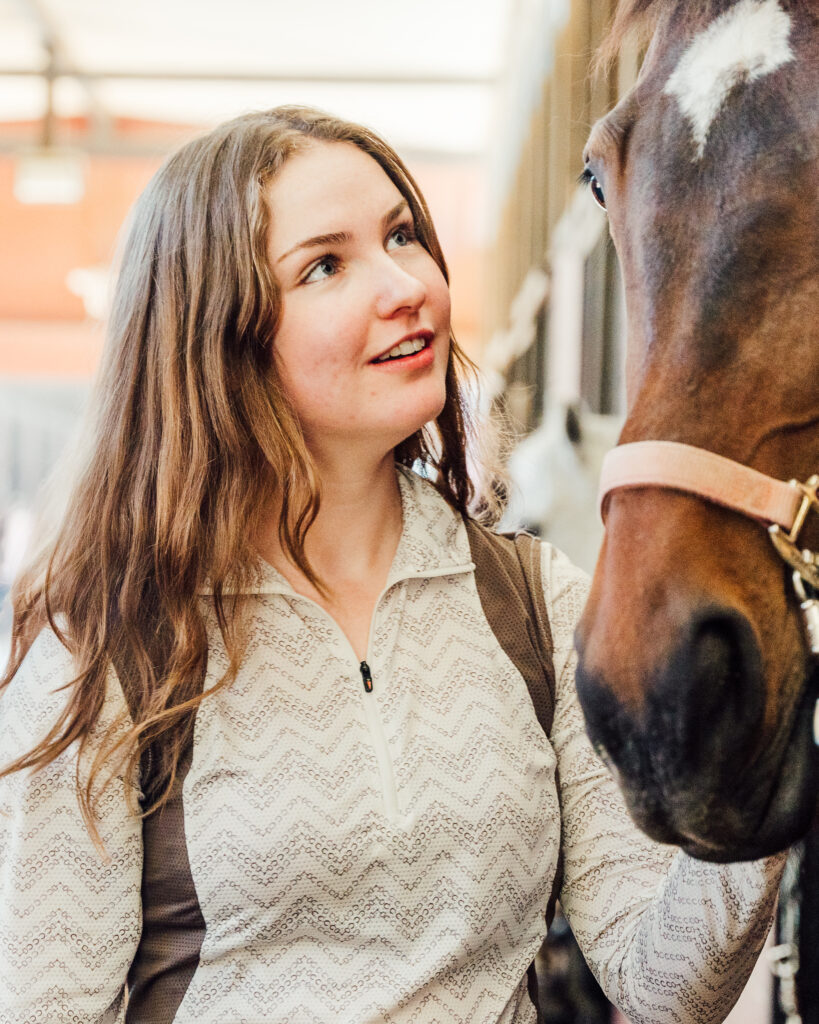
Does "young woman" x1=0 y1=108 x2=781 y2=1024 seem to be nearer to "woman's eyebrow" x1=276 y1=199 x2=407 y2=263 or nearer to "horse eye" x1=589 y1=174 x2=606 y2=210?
"woman's eyebrow" x1=276 y1=199 x2=407 y2=263

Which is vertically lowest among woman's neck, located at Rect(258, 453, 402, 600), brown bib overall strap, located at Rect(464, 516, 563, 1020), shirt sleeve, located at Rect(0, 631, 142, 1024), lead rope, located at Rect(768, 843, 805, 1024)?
lead rope, located at Rect(768, 843, 805, 1024)

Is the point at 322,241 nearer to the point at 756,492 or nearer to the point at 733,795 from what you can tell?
the point at 756,492

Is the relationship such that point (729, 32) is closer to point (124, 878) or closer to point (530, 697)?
point (530, 697)

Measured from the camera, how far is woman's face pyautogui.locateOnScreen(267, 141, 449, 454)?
974 millimetres

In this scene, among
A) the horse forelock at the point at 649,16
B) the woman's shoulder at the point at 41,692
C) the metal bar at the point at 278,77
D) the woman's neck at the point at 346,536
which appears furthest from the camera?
the metal bar at the point at 278,77

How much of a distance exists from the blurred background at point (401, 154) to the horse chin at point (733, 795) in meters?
0.75

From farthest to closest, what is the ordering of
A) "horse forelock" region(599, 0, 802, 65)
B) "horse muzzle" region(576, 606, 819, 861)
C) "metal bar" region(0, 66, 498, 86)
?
"metal bar" region(0, 66, 498, 86)
"horse forelock" region(599, 0, 802, 65)
"horse muzzle" region(576, 606, 819, 861)

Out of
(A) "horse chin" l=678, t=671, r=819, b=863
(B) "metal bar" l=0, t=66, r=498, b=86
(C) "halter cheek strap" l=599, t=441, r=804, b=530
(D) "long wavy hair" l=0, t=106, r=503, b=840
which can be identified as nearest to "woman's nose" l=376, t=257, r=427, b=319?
(D) "long wavy hair" l=0, t=106, r=503, b=840

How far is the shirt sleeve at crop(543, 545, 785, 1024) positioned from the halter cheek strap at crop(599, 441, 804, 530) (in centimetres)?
27

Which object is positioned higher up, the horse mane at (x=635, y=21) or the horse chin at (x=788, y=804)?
the horse mane at (x=635, y=21)

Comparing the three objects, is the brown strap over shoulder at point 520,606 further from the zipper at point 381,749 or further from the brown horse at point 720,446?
the brown horse at point 720,446

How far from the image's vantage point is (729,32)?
2.36ft

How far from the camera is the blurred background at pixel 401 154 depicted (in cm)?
211

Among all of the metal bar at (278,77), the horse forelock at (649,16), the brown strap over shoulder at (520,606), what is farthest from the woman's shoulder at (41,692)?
the metal bar at (278,77)
